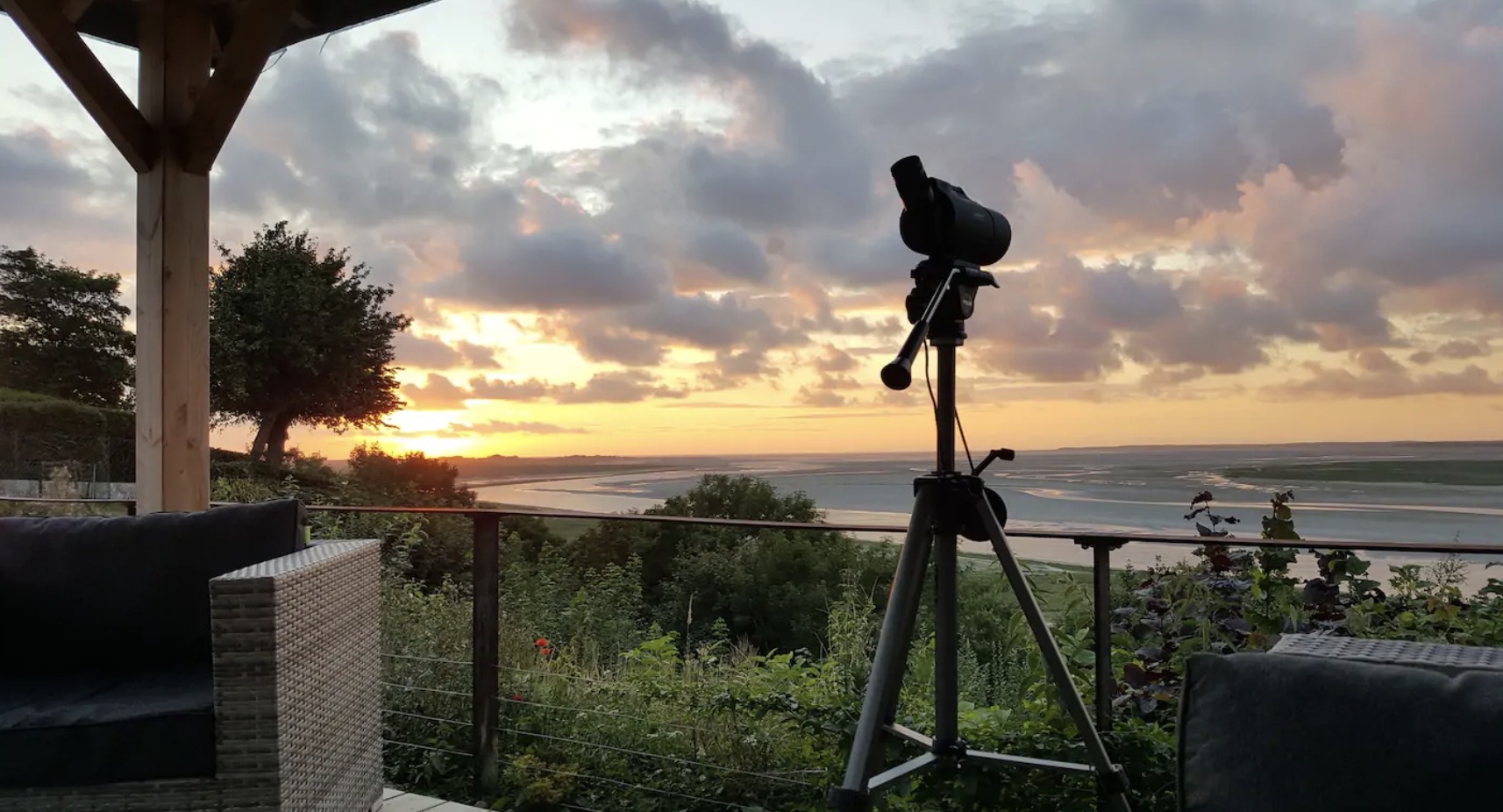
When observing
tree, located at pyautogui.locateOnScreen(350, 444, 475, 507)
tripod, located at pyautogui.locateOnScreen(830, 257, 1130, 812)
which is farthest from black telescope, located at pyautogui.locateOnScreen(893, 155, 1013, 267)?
A: tree, located at pyautogui.locateOnScreen(350, 444, 475, 507)

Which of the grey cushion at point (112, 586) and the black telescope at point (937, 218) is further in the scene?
the grey cushion at point (112, 586)

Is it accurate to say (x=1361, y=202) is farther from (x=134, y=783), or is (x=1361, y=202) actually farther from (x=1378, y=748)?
(x=134, y=783)

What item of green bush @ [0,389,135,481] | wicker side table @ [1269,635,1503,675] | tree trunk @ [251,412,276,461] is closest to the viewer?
wicker side table @ [1269,635,1503,675]

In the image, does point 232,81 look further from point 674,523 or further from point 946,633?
point 946,633

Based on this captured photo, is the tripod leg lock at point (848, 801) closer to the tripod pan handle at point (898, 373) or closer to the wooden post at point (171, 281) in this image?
the tripod pan handle at point (898, 373)

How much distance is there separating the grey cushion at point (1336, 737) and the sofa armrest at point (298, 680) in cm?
161

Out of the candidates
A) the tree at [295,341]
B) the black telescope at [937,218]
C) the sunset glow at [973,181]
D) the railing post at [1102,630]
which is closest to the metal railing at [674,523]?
the railing post at [1102,630]

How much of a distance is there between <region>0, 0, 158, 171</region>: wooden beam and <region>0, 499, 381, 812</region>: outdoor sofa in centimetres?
122

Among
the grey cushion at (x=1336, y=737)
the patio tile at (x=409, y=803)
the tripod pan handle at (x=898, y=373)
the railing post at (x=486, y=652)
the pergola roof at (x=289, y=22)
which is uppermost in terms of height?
the pergola roof at (x=289, y=22)

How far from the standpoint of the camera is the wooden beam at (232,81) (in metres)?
2.68

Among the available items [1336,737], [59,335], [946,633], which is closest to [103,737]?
[946,633]

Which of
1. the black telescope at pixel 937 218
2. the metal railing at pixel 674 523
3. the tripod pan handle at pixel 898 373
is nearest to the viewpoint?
the tripod pan handle at pixel 898 373

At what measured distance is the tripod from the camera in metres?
Answer: 1.45

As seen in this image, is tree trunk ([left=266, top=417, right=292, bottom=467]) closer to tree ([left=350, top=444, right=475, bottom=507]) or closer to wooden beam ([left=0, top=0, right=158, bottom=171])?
tree ([left=350, top=444, right=475, bottom=507])
